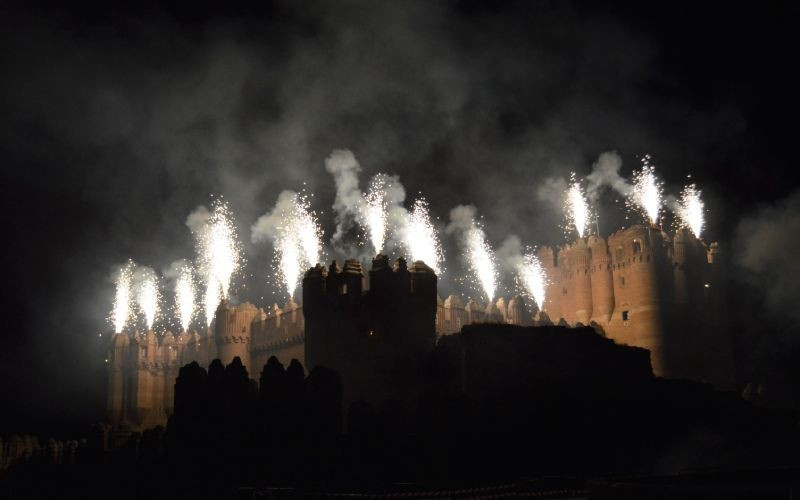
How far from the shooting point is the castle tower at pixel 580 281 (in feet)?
195

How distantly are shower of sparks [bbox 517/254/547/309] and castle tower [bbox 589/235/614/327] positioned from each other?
189 inches

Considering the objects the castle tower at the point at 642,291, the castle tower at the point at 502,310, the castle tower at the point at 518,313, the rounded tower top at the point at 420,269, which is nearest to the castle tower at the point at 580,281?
the castle tower at the point at 642,291

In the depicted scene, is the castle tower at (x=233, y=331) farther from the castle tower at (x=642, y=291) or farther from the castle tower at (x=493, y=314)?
the castle tower at (x=642, y=291)

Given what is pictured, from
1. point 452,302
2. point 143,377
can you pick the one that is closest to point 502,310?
point 452,302

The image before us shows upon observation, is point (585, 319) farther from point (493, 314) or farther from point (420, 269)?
point (420, 269)

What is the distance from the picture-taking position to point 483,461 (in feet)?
91.1

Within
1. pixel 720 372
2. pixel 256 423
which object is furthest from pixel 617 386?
pixel 720 372

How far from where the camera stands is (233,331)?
2239 inches

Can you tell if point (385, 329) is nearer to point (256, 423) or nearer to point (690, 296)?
point (256, 423)

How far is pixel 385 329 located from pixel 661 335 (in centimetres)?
2510

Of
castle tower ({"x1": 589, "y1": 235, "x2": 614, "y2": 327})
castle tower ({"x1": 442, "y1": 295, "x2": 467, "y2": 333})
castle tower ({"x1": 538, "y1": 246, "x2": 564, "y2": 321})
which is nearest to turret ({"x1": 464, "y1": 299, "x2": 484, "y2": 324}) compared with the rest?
castle tower ({"x1": 442, "y1": 295, "x2": 467, "y2": 333})

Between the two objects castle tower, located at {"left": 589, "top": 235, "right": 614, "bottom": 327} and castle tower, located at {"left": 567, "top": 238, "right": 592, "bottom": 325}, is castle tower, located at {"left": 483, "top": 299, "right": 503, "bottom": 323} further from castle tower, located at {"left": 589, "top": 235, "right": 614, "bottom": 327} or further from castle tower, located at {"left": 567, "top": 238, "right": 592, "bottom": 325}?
castle tower, located at {"left": 589, "top": 235, "right": 614, "bottom": 327}

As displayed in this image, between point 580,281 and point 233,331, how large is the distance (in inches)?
959

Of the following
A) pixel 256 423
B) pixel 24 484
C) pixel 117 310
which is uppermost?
pixel 117 310
